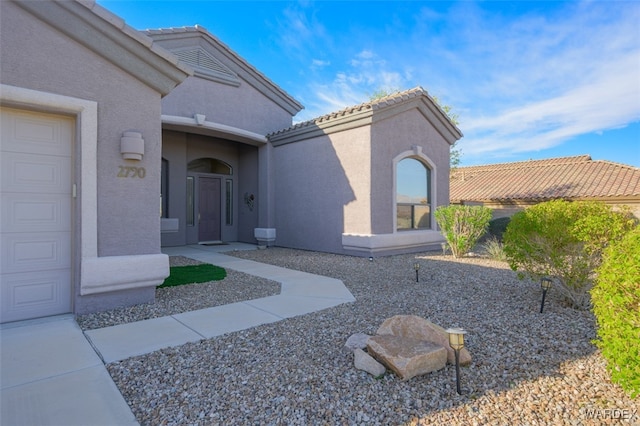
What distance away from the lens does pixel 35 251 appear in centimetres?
439

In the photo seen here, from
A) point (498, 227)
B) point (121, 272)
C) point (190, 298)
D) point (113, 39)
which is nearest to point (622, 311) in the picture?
point (190, 298)

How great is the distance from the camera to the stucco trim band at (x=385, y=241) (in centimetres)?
953

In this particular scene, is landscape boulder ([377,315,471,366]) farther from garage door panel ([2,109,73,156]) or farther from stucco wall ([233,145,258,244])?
stucco wall ([233,145,258,244])

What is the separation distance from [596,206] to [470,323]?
277 centimetres

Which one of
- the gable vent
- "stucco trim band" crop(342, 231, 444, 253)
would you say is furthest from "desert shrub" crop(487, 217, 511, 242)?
the gable vent

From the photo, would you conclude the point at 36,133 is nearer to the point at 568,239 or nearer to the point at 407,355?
the point at 407,355

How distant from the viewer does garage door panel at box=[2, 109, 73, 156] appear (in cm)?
419

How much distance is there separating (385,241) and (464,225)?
7.71 feet

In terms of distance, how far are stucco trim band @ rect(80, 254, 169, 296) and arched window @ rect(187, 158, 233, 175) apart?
8730 mm

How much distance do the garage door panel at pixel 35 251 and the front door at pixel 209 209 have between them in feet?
28.2

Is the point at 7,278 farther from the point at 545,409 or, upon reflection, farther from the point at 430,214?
the point at 430,214

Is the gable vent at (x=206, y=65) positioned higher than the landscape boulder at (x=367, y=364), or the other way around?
the gable vent at (x=206, y=65)

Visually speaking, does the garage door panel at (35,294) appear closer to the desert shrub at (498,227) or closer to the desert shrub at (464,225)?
the desert shrub at (464,225)

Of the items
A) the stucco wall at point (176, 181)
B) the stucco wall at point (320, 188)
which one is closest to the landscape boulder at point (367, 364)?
the stucco wall at point (320, 188)
